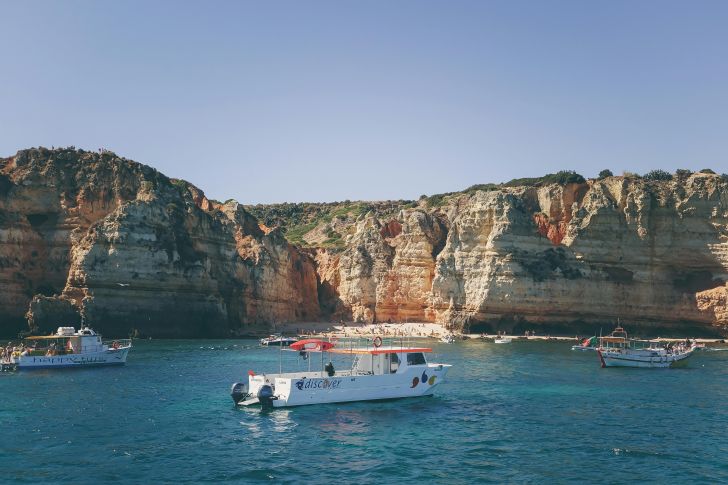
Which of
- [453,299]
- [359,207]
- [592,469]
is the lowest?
[592,469]

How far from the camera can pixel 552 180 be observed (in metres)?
107

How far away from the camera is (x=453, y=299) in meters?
101

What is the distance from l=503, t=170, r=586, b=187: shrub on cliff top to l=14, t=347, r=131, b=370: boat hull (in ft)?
230

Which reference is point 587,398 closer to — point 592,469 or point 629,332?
point 592,469

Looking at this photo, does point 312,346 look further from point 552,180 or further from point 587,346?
point 552,180

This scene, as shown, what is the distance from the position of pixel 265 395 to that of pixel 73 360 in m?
30.1

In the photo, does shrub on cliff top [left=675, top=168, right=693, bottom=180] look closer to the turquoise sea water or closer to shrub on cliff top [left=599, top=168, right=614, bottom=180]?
shrub on cliff top [left=599, top=168, right=614, bottom=180]

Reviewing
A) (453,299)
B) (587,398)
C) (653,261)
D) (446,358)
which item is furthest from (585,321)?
(587,398)

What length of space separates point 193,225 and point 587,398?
71141 mm

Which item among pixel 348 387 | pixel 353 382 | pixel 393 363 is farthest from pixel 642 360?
pixel 348 387

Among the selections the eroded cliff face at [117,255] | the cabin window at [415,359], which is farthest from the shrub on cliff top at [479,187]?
the cabin window at [415,359]

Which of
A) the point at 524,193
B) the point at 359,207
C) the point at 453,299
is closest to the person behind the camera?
the point at 453,299

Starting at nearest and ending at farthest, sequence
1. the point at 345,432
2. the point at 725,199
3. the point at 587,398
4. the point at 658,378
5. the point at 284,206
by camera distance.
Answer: the point at 345,432 < the point at 587,398 < the point at 658,378 < the point at 725,199 < the point at 284,206

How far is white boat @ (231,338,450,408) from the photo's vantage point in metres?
39.5
